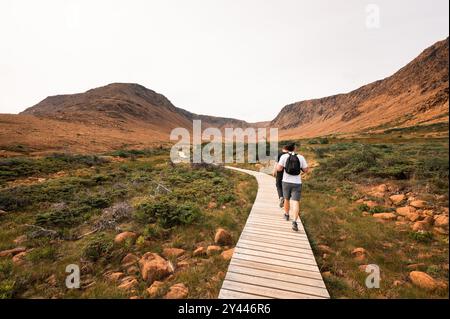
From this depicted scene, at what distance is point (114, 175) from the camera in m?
14.6

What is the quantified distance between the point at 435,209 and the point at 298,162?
16.0ft

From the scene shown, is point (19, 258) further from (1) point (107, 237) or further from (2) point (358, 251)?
(2) point (358, 251)

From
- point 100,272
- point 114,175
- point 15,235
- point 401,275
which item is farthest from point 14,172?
point 401,275

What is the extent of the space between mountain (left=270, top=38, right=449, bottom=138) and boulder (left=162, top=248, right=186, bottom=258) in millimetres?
51278

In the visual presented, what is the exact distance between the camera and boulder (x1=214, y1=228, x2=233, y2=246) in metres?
5.61

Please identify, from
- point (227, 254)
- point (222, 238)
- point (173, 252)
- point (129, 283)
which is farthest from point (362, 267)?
point (129, 283)

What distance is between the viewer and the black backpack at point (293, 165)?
231 inches

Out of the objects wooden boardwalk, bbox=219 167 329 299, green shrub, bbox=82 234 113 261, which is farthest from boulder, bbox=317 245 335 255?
green shrub, bbox=82 234 113 261

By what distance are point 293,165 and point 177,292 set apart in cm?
394

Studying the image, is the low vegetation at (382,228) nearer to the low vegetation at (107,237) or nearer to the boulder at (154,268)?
the low vegetation at (107,237)

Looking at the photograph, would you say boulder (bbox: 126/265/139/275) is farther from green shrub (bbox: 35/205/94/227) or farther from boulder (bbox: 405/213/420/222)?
boulder (bbox: 405/213/420/222)

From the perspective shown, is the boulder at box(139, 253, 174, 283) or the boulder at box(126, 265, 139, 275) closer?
the boulder at box(139, 253, 174, 283)

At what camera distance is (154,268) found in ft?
14.2

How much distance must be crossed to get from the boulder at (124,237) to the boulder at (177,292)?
237 cm
